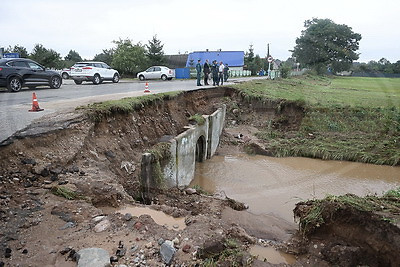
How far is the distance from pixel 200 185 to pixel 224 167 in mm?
2552

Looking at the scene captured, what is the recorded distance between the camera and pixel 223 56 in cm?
4881

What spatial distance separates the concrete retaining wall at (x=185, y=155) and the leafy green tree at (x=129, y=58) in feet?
82.8

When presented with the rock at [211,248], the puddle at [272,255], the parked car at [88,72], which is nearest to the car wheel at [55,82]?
the parked car at [88,72]

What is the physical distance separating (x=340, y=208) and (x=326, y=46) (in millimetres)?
55862

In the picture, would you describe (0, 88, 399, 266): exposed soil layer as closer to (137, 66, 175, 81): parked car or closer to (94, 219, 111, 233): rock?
(94, 219, 111, 233): rock

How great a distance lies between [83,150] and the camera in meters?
6.79

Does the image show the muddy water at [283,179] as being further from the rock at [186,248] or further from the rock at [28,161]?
the rock at [28,161]

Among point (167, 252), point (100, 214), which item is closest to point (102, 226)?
point (100, 214)

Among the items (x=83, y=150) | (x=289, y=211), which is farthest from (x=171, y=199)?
(x=289, y=211)

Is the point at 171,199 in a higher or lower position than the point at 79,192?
lower

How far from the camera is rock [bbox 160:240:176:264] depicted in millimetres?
3586

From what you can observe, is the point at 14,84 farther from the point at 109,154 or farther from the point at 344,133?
the point at 344,133

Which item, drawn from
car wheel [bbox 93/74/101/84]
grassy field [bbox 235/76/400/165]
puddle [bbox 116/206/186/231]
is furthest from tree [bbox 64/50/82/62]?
puddle [bbox 116/206/186/231]

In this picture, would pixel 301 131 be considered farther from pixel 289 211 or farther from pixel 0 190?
pixel 0 190
